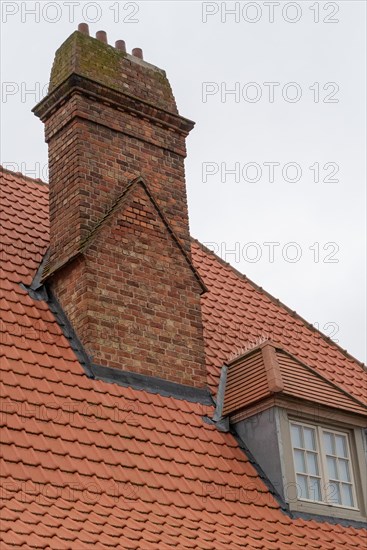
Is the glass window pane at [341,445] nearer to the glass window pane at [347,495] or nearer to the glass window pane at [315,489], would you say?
the glass window pane at [347,495]

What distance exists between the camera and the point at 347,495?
11.0m

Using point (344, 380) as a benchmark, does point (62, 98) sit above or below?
above

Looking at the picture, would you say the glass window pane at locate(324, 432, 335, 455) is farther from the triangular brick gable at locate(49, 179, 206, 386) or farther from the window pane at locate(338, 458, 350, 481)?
the triangular brick gable at locate(49, 179, 206, 386)

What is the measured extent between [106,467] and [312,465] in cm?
256

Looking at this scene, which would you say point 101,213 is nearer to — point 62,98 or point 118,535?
point 62,98

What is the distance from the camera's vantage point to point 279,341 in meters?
13.1

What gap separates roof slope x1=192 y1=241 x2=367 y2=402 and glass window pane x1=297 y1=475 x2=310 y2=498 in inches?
62.8

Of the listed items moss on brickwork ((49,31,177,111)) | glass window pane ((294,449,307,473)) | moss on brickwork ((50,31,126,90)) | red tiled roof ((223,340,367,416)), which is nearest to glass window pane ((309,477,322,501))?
glass window pane ((294,449,307,473))

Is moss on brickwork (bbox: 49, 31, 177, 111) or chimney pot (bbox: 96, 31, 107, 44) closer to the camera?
moss on brickwork (bbox: 49, 31, 177, 111)

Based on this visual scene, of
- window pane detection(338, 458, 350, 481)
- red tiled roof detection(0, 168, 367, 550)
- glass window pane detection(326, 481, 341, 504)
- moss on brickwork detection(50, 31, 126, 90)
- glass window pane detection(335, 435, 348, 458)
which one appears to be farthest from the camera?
moss on brickwork detection(50, 31, 126, 90)

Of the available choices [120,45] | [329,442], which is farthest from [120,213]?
[329,442]

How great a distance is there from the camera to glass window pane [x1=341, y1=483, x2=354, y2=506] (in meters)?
10.9

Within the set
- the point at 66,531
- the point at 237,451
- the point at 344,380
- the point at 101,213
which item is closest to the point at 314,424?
the point at 237,451

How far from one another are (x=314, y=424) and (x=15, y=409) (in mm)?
3461
